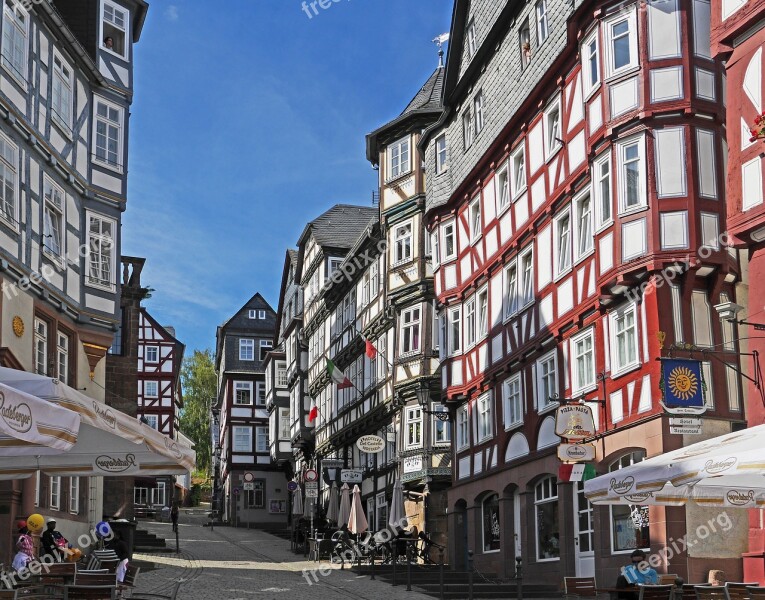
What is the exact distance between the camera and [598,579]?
73.3 ft

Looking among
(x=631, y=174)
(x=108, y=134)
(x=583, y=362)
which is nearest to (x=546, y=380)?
(x=583, y=362)

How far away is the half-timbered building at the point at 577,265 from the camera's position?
2103 cm

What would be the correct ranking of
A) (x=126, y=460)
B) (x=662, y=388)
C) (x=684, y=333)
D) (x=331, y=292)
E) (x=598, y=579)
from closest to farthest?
(x=126, y=460) → (x=662, y=388) → (x=684, y=333) → (x=598, y=579) → (x=331, y=292)

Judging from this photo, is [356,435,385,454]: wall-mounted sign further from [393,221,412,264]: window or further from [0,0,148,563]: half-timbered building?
[0,0,148,563]: half-timbered building

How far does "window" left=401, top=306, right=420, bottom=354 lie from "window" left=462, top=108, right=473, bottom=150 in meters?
7.70

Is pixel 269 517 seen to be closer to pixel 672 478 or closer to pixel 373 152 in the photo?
pixel 373 152

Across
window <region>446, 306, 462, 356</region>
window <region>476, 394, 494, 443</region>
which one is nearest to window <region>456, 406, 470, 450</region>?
window <region>476, 394, 494, 443</region>

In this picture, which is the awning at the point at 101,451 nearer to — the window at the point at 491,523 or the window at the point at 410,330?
the window at the point at 491,523

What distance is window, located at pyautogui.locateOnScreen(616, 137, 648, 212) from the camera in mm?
21719

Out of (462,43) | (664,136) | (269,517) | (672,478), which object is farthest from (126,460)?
(269,517)

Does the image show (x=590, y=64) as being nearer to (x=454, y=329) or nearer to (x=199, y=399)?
(x=454, y=329)

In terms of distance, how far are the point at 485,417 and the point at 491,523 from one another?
9.31 feet

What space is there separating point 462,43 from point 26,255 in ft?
52.0

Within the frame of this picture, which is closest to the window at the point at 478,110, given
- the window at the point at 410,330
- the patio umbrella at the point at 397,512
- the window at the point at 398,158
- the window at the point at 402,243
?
the window at the point at 402,243
